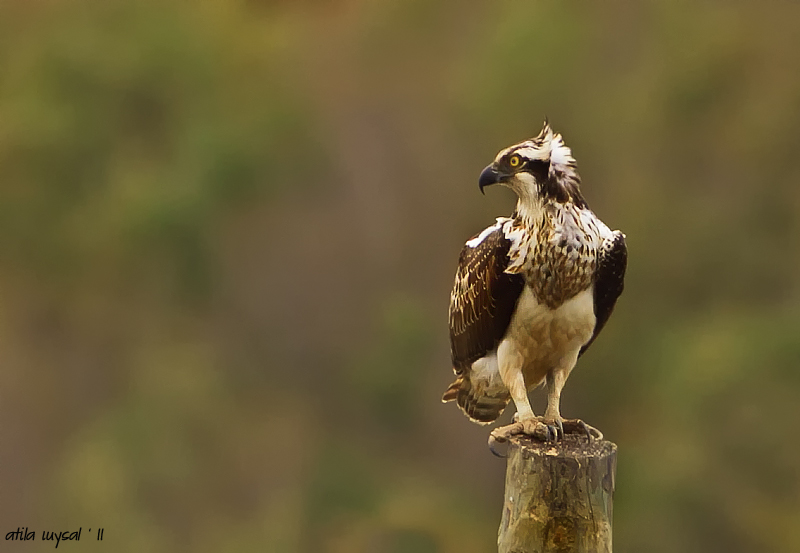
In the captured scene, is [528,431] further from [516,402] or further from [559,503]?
[559,503]

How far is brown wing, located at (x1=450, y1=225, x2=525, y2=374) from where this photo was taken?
196cm

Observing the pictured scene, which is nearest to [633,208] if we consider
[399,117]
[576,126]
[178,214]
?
[576,126]

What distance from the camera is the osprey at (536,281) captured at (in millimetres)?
1895

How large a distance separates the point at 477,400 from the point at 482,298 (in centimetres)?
38

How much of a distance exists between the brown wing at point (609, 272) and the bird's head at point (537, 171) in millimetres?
158

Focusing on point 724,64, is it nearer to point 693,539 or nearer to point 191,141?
point 693,539

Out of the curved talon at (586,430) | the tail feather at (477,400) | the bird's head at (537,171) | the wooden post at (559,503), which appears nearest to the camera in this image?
the wooden post at (559,503)

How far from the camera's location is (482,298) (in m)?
2.01

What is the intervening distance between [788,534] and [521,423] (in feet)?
6.17

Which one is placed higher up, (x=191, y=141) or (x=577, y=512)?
(x=191, y=141)

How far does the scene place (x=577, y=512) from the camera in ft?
5.66

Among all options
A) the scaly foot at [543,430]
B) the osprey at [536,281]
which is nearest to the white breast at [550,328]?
the osprey at [536,281]

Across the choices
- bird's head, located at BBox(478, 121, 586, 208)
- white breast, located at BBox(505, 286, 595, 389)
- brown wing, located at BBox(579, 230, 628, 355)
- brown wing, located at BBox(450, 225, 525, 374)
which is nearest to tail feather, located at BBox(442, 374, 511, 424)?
brown wing, located at BBox(450, 225, 525, 374)

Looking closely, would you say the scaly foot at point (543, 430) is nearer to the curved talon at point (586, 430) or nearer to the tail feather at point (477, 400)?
the curved talon at point (586, 430)
